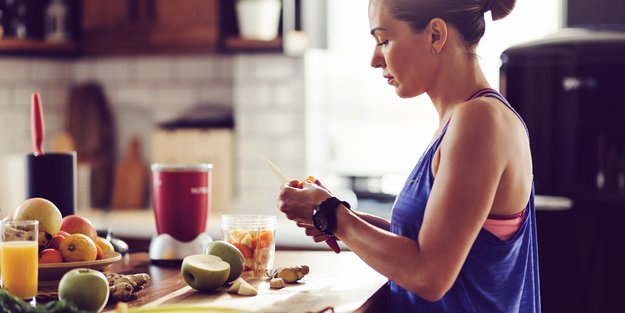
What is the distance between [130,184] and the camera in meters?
4.60

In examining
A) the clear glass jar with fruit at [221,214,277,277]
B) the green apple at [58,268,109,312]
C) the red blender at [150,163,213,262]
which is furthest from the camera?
the red blender at [150,163,213,262]

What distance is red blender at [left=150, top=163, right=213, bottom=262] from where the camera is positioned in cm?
230

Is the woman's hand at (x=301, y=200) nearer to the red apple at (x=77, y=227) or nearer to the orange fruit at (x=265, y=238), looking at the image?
the orange fruit at (x=265, y=238)

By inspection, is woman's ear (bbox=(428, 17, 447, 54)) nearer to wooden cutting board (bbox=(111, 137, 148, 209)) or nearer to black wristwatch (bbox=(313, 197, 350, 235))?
black wristwatch (bbox=(313, 197, 350, 235))

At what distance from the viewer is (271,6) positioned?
414cm

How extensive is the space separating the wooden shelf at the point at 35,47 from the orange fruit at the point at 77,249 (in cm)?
263

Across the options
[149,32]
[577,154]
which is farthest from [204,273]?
[149,32]

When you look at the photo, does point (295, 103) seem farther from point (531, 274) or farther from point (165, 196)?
point (531, 274)

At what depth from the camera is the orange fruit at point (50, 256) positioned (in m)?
1.89

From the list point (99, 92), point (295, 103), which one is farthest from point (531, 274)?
point (99, 92)

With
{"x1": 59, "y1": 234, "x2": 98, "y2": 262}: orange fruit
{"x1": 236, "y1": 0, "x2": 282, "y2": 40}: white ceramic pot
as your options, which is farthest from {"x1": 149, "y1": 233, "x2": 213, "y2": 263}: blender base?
{"x1": 236, "y1": 0, "x2": 282, "y2": 40}: white ceramic pot

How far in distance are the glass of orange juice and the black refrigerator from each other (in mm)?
2001

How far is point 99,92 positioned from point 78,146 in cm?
31

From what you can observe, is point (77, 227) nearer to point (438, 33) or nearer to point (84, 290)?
point (84, 290)
